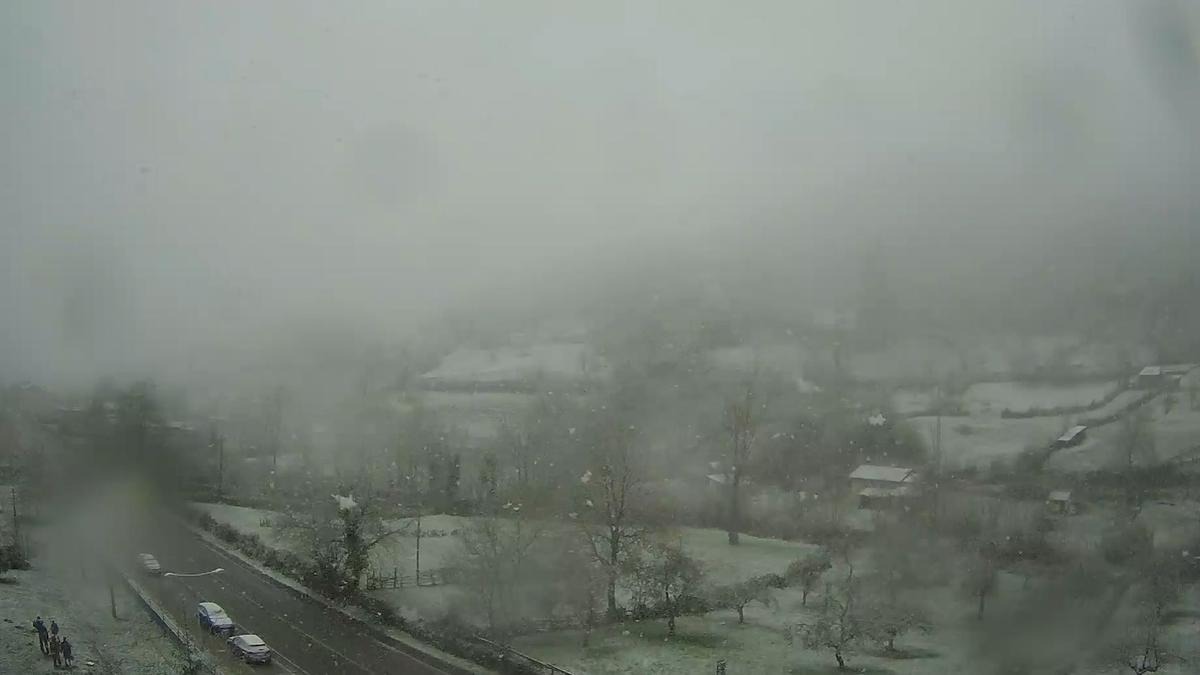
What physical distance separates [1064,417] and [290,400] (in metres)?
11.1

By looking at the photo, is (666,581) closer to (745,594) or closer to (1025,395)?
(745,594)

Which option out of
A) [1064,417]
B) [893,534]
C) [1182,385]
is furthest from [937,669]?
[1182,385]

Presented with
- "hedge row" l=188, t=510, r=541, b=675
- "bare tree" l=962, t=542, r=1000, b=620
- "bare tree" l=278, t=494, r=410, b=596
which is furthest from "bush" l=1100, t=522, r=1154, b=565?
"bare tree" l=278, t=494, r=410, b=596

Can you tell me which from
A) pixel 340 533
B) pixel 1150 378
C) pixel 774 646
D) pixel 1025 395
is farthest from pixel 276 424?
pixel 1150 378

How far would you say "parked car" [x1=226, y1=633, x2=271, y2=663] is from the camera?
311 inches

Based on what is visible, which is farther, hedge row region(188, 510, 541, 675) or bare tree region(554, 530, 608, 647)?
bare tree region(554, 530, 608, 647)

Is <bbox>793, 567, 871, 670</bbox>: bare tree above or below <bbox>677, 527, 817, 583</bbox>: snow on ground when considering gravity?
below

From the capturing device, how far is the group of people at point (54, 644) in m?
7.09

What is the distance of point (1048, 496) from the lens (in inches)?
406

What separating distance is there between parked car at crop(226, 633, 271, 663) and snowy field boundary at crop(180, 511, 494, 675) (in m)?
1.09

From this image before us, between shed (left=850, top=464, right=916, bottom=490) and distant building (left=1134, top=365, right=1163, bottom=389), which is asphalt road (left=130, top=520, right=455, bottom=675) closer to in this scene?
shed (left=850, top=464, right=916, bottom=490)

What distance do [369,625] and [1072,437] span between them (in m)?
8.69

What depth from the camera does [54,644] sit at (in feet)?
23.6

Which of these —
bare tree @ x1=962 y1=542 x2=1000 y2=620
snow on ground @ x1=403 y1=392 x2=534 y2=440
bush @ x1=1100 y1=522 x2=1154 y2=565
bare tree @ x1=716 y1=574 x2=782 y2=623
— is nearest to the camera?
bare tree @ x1=962 y1=542 x2=1000 y2=620
